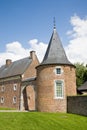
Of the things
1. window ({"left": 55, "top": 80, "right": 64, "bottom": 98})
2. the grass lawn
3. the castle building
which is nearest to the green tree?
the castle building

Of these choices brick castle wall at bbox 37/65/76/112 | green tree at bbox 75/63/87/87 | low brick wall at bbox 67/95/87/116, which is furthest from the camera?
green tree at bbox 75/63/87/87

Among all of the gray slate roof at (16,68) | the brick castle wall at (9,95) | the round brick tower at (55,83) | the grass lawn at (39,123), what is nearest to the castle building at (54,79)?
the round brick tower at (55,83)

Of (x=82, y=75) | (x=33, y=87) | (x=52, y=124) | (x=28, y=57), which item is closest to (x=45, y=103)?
(x=52, y=124)

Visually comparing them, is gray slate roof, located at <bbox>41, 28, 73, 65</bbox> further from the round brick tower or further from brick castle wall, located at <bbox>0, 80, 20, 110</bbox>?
brick castle wall, located at <bbox>0, 80, 20, 110</bbox>

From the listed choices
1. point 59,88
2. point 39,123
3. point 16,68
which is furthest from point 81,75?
point 39,123

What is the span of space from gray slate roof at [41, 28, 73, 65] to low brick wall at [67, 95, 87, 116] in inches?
187

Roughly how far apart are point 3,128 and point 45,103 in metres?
10.4

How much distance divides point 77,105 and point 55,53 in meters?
7.40

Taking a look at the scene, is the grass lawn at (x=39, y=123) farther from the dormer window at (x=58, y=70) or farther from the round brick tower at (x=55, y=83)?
the dormer window at (x=58, y=70)

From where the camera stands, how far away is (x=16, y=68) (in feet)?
161

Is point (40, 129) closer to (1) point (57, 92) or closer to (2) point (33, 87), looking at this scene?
(1) point (57, 92)

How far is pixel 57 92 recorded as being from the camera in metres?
29.6

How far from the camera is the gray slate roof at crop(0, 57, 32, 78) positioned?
46812mm

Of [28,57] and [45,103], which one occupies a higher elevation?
[28,57]
